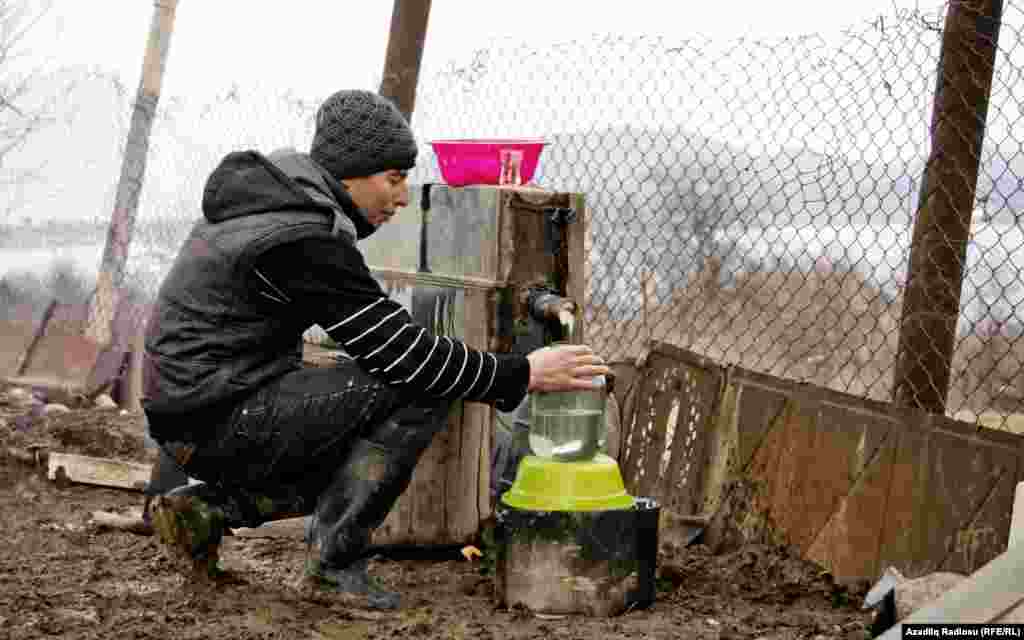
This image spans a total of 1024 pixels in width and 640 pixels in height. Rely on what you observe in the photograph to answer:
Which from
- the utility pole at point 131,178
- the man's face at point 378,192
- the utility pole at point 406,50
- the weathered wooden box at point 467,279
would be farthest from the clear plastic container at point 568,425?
the utility pole at point 131,178

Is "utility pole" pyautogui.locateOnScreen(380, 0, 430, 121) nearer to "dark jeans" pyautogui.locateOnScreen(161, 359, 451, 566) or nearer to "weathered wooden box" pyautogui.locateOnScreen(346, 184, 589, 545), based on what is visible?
"weathered wooden box" pyautogui.locateOnScreen(346, 184, 589, 545)

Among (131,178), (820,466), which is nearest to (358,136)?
(820,466)

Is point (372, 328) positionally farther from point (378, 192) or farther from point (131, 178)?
point (131, 178)

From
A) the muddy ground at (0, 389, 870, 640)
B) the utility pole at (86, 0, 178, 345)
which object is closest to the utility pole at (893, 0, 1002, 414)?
the muddy ground at (0, 389, 870, 640)

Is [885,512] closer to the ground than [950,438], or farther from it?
closer to the ground

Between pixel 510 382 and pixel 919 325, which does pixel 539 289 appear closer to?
pixel 510 382

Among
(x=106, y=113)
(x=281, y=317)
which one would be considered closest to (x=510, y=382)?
(x=281, y=317)

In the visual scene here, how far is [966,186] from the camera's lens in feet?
14.5

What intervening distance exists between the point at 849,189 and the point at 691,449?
5807 mm

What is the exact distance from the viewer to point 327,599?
162 inches

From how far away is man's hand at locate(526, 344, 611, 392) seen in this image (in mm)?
3910

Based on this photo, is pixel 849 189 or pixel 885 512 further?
pixel 849 189

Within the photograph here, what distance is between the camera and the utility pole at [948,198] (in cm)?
442

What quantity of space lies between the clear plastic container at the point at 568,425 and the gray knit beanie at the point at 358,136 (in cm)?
94
